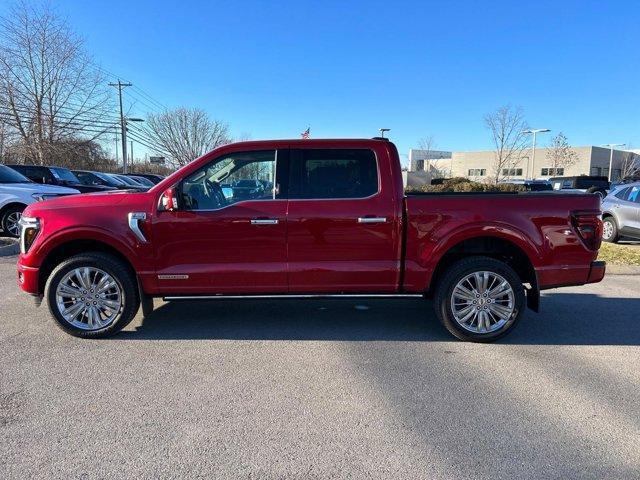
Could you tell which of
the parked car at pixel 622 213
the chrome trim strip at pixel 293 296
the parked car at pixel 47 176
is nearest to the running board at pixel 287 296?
the chrome trim strip at pixel 293 296

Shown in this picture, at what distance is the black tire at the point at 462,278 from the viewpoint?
4633 millimetres

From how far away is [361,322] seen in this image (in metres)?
5.30

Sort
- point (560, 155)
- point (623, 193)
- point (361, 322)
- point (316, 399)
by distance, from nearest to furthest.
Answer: point (316, 399), point (361, 322), point (623, 193), point (560, 155)

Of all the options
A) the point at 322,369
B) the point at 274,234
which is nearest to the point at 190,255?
the point at 274,234

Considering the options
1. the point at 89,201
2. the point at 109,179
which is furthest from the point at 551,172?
the point at 89,201

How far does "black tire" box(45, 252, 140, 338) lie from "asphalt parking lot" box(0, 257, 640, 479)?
13 cm

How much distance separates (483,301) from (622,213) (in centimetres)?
884

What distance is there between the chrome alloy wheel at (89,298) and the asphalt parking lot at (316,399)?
23cm

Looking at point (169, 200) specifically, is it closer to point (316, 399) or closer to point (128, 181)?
point (316, 399)

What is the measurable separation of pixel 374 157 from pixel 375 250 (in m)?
0.94

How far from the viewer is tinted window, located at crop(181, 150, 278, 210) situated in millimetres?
4594

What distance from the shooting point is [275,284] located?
4.67 metres

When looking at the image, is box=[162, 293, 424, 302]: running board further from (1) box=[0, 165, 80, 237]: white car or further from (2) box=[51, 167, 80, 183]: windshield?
(2) box=[51, 167, 80, 183]: windshield

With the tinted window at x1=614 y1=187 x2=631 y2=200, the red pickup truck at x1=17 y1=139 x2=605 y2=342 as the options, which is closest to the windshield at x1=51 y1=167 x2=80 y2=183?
the red pickup truck at x1=17 y1=139 x2=605 y2=342
